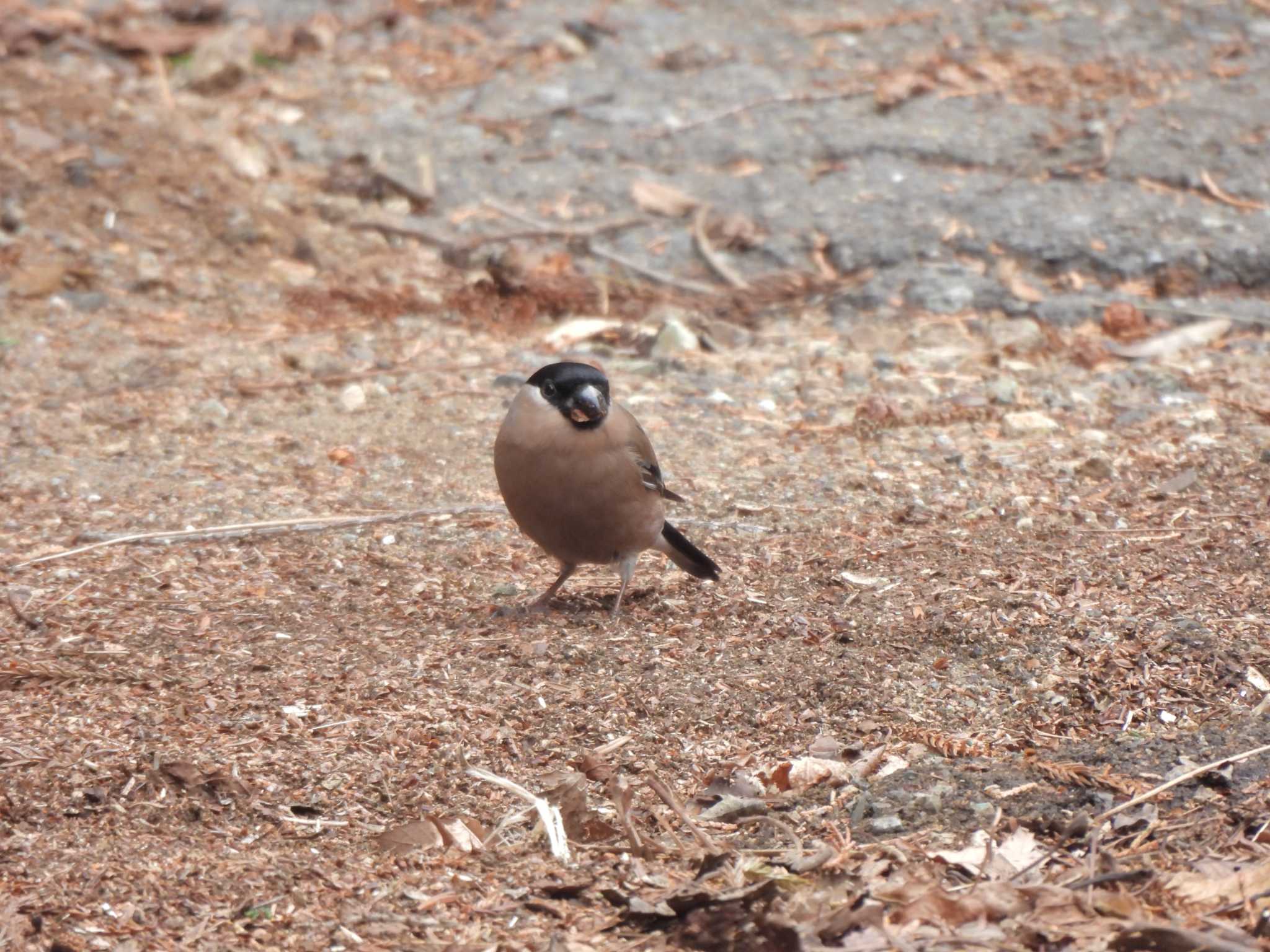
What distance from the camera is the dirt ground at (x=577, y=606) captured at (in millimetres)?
2936

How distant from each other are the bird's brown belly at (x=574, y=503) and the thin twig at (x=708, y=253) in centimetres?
249

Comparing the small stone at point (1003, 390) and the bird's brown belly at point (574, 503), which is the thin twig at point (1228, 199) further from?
the bird's brown belly at point (574, 503)

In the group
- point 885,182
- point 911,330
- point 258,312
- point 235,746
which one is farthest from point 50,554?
point 885,182

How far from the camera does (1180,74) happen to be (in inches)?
324

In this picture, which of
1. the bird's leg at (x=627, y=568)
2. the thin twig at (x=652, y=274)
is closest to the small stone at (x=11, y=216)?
the thin twig at (x=652, y=274)

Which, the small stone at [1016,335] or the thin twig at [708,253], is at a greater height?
the thin twig at [708,253]

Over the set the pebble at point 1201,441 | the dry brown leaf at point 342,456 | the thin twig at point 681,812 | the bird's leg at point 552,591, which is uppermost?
the thin twig at point 681,812

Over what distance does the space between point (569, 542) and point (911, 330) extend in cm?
248

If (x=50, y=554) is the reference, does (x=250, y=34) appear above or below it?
above

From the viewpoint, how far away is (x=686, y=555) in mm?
4855

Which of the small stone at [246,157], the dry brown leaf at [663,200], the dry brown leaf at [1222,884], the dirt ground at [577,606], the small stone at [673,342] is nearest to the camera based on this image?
the dry brown leaf at [1222,884]

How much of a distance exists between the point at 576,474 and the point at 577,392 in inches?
9.9

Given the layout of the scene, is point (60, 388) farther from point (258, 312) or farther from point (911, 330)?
point (911, 330)

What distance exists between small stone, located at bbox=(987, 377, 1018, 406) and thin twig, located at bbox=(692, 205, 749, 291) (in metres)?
1.37
